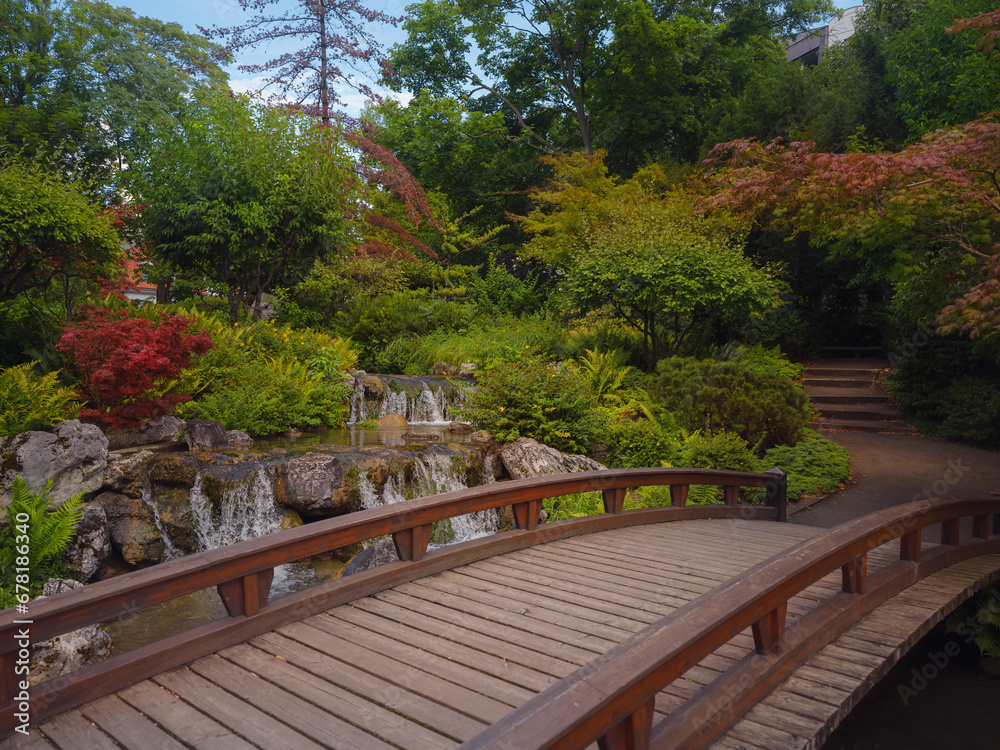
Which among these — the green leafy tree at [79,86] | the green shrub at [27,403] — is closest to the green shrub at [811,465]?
the green shrub at [27,403]

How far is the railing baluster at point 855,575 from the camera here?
3.95 meters

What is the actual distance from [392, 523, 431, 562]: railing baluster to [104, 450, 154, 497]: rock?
4907 millimetres

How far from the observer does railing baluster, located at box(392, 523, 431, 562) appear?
14.7 ft

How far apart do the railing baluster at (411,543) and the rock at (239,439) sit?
238 inches

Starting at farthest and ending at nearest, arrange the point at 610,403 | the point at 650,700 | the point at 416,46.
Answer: the point at 416,46 < the point at 610,403 < the point at 650,700

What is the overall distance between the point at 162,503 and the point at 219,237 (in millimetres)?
6948

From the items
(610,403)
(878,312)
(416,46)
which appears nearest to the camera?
(610,403)

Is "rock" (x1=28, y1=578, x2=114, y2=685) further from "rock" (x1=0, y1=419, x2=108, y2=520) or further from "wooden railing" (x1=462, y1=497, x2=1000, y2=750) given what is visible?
"wooden railing" (x1=462, y1=497, x2=1000, y2=750)

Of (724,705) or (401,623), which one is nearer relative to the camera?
(724,705)

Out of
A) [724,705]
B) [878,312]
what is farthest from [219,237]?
[878,312]

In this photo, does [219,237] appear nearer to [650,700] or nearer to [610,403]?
[610,403]

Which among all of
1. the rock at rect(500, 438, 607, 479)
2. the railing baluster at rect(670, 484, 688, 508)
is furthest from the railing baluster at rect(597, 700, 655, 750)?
the rock at rect(500, 438, 607, 479)

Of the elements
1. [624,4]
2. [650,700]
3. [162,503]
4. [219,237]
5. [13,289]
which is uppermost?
[624,4]

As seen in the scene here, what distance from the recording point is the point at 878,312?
19.9 metres
